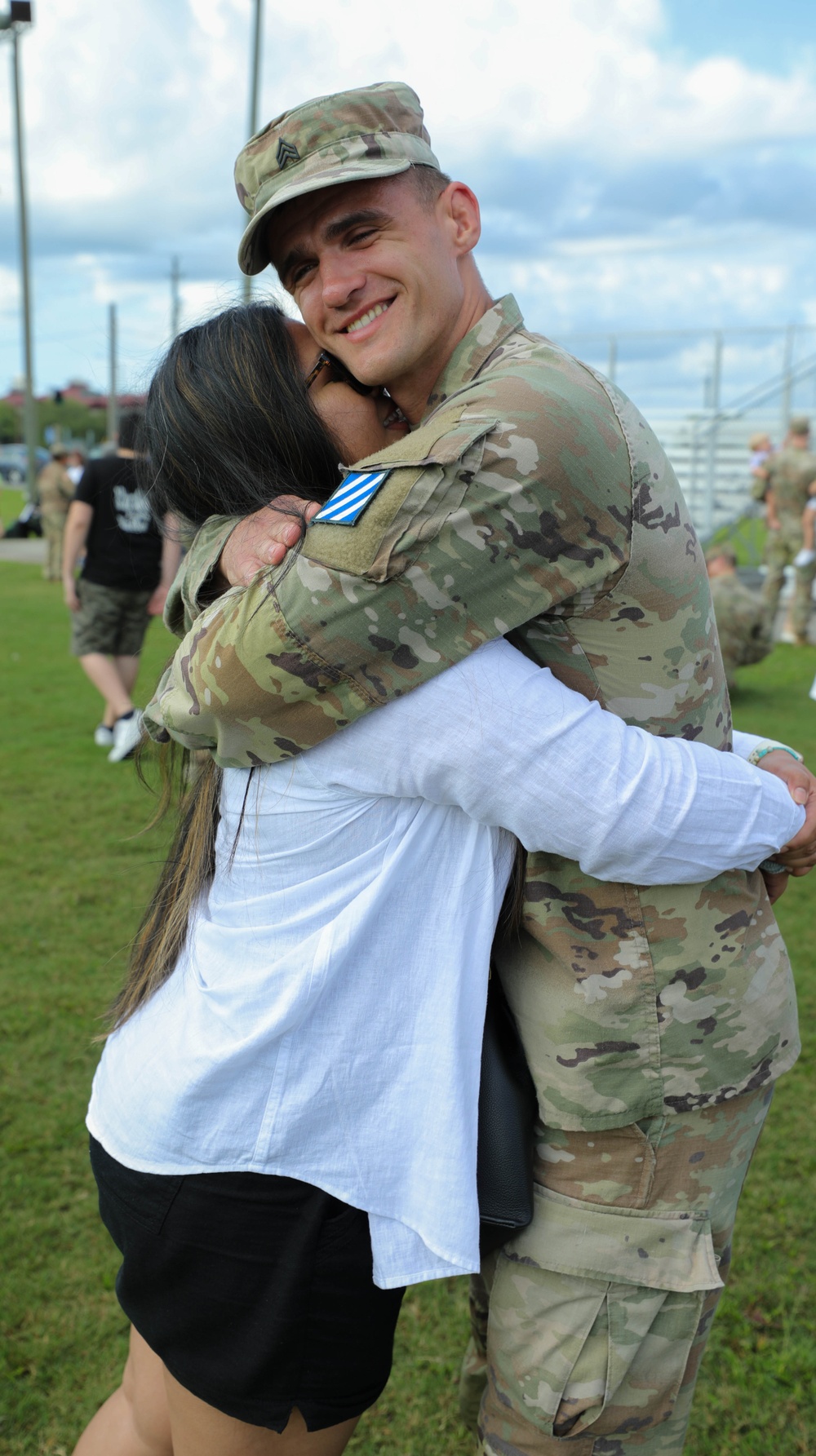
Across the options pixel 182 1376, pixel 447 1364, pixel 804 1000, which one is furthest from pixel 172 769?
pixel 804 1000

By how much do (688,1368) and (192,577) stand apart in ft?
4.32

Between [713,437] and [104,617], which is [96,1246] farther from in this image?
[713,437]

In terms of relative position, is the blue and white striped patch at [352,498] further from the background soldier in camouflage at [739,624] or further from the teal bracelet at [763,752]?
the background soldier in camouflage at [739,624]

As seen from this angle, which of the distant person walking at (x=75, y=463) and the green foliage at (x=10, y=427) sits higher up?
the distant person walking at (x=75, y=463)

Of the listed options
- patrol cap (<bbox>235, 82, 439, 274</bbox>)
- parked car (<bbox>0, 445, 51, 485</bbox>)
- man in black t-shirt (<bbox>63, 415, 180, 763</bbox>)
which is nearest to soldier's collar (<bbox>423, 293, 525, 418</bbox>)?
patrol cap (<bbox>235, 82, 439, 274</bbox>)

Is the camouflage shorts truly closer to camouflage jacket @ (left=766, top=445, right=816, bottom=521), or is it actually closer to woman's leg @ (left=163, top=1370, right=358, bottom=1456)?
woman's leg @ (left=163, top=1370, right=358, bottom=1456)

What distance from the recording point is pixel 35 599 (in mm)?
16375

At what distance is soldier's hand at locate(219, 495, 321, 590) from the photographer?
55.2 inches

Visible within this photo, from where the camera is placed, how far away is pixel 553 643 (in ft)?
4.71

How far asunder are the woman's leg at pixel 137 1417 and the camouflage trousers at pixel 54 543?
16.8 metres

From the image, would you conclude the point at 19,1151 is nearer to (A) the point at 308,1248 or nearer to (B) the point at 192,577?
(A) the point at 308,1248

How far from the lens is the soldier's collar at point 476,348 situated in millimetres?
1605

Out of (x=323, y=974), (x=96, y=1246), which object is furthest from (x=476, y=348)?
(x=96, y=1246)

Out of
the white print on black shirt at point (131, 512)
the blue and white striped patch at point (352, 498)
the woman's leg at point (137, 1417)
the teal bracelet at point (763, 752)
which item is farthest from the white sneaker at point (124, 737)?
the blue and white striped patch at point (352, 498)
